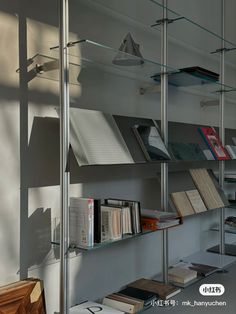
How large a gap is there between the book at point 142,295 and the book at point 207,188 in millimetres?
780

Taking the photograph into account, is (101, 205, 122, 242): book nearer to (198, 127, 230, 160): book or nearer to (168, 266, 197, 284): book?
(168, 266, 197, 284): book

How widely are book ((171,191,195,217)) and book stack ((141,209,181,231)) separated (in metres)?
0.12

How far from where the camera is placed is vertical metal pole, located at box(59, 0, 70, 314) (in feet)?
5.00

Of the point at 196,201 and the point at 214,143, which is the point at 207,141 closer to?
the point at 214,143

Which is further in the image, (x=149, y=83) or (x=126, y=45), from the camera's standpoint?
(x=149, y=83)

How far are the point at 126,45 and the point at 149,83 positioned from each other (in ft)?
1.22

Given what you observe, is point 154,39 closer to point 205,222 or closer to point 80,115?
point 80,115

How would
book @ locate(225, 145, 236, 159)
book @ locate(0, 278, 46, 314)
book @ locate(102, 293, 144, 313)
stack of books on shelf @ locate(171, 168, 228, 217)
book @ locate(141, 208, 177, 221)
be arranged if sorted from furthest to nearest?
book @ locate(225, 145, 236, 159) → stack of books on shelf @ locate(171, 168, 228, 217) → book @ locate(141, 208, 177, 221) → book @ locate(102, 293, 144, 313) → book @ locate(0, 278, 46, 314)

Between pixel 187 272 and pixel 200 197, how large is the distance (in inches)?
19.5

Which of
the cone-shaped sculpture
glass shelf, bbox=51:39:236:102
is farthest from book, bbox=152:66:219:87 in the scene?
the cone-shaped sculpture

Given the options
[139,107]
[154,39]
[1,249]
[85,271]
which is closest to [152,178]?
[139,107]

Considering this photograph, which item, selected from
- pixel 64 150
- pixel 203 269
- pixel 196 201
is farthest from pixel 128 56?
pixel 203 269

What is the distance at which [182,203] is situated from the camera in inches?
89.9

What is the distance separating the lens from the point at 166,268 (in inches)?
86.7
